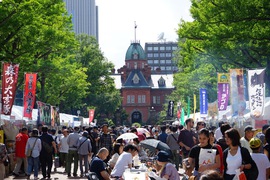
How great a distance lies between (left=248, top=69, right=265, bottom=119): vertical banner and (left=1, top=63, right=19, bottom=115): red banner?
7693mm

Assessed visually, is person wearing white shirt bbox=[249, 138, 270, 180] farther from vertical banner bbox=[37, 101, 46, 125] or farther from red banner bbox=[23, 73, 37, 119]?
vertical banner bbox=[37, 101, 46, 125]

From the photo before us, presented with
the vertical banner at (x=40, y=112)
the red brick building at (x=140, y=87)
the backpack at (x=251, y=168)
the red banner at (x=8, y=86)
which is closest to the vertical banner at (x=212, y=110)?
the vertical banner at (x=40, y=112)

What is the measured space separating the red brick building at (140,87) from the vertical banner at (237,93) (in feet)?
281

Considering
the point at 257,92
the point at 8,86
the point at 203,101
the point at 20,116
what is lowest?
the point at 20,116

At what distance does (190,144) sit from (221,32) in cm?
1082

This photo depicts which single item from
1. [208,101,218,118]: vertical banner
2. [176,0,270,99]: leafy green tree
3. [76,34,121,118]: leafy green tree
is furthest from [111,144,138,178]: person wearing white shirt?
[76,34,121,118]: leafy green tree

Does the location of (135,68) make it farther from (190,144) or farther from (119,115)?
(190,144)

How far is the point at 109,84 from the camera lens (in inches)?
2844

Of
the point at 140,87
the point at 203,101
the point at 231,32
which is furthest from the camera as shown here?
the point at 140,87

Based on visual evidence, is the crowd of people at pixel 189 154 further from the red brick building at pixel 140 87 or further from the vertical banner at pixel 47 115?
the red brick building at pixel 140 87

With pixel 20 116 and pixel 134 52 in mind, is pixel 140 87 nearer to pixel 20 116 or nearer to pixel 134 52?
pixel 134 52

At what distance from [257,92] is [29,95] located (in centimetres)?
1093

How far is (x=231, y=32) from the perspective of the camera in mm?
24812

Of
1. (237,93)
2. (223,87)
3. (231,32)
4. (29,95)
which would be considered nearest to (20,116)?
(29,95)
